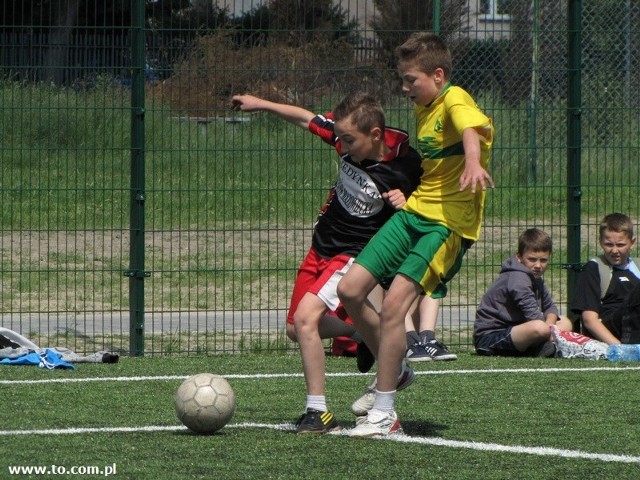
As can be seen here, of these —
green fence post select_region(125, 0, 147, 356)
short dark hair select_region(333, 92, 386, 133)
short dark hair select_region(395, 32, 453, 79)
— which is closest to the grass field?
green fence post select_region(125, 0, 147, 356)

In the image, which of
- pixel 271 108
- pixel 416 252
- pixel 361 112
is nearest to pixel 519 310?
pixel 271 108

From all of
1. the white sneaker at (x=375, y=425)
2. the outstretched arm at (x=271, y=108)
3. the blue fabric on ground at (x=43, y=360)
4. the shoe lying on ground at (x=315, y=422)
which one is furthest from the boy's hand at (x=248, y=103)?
the blue fabric on ground at (x=43, y=360)

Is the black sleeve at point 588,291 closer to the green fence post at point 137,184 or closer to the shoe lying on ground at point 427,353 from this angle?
the shoe lying on ground at point 427,353

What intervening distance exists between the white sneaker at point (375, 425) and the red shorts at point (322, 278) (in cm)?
76

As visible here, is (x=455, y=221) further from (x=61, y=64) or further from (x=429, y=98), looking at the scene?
(x=61, y=64)

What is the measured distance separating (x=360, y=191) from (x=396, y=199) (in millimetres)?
430

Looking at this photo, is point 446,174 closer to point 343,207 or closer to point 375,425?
point 343,207

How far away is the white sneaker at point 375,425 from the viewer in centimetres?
630

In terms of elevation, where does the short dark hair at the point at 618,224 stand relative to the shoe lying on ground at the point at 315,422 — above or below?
above

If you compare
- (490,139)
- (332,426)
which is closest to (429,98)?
(490,139)

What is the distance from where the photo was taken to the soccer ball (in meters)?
6.28

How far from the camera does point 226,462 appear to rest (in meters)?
5.65

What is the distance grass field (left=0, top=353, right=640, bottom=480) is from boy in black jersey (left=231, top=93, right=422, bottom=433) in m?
0.37

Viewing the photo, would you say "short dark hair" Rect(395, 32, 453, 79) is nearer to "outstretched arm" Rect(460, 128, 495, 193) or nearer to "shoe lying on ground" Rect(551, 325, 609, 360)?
"outstretched arm" Rect(460, 128, 495, 193)
